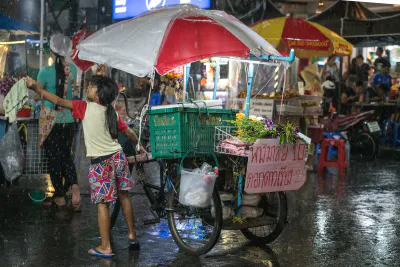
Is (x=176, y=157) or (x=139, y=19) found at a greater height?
(x=139, y=19)

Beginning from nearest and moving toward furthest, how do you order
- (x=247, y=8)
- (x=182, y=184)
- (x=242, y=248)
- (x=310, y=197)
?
(x=182, y=184) < (x=242, y=248) < (x=310, y=197) < (x=247, y=8)

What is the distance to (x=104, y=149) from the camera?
21.2ft

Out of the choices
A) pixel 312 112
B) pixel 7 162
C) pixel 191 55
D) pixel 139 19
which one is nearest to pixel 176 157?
pixel 191 55

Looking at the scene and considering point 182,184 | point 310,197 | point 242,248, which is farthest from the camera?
point 310,197

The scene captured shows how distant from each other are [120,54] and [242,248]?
2.41m

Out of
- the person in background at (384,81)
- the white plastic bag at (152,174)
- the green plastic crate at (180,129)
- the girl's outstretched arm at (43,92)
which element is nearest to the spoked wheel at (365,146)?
the person in background at (384,81)

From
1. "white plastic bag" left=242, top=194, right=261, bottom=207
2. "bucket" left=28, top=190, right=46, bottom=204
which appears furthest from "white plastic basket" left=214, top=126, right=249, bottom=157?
"bucket" left=28, top=190, right=46, bottom=204

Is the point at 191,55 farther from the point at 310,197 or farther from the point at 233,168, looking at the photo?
the point at 310,197

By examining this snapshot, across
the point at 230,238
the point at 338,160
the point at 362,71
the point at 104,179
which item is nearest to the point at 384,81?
the point at 362,71

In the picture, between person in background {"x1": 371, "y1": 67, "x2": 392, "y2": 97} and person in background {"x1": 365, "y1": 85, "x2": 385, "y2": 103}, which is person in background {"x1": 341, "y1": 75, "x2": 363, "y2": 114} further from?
person in background {"x1": 371, "y1": 67, "x2": 392, "y2": 97}

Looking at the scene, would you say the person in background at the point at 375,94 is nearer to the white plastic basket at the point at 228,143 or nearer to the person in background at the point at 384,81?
the person in background at the point at 384,81

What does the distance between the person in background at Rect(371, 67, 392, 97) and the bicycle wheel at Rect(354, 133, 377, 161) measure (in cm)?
345

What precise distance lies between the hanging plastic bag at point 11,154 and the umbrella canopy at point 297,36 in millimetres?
5779

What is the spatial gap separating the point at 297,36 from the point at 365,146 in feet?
13.2
